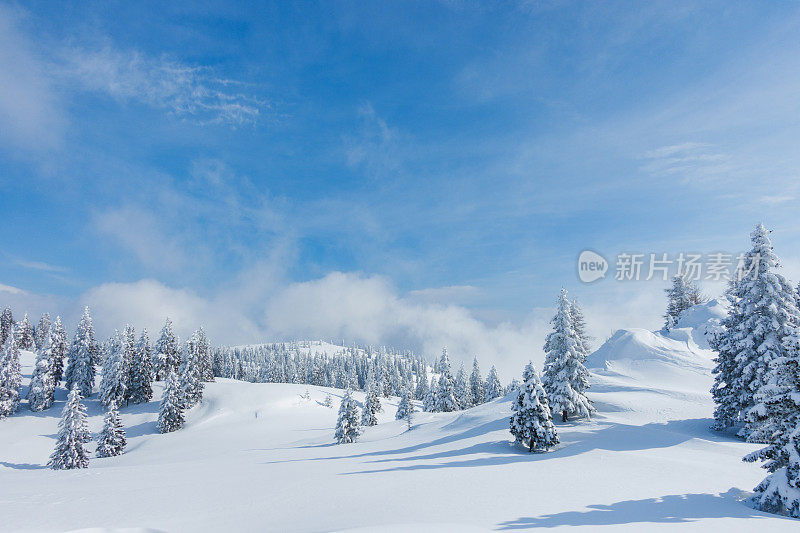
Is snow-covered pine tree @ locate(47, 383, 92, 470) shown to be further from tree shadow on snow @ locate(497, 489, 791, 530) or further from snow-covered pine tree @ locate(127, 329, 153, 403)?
tree shadow on snow @ locate(497, 489, 791, 530)

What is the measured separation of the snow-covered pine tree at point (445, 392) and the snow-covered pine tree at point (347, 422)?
25106mm

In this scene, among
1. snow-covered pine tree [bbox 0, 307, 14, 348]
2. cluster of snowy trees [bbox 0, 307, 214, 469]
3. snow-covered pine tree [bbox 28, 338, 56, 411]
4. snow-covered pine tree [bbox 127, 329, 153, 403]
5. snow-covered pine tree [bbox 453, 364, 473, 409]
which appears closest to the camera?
cluster of snowy trees [bbox 0, 307, 214, 469]

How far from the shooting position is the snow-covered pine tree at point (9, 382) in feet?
214

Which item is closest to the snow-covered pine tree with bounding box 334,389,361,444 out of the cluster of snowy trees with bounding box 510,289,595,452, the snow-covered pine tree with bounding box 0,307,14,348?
the cluster of snowy trees with bounding box 510,289,595,452

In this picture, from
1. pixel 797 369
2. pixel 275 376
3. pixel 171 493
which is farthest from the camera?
pixel 275 376

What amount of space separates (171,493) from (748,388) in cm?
3775

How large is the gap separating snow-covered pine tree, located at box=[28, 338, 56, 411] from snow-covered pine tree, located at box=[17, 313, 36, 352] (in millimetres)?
44169

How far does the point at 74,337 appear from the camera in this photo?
254 ft

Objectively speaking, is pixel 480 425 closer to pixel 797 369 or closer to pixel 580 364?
pixel 580 364

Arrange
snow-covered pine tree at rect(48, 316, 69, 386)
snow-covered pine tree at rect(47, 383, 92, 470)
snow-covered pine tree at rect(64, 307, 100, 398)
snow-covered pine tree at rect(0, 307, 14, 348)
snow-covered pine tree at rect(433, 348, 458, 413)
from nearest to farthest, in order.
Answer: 1. snow-covered pine tree at rect(47, 383, 92, 470)
2. snow-covered pine tree at rect(433, 348, 458, 413)
3. snow-covered pine tree at rect(48, 316, 69, 386)
4. snow-covered pine tree at rect(64, 307, 100, 398)
5. snow-covered pine tree at rect(0, 307, 14, 348)

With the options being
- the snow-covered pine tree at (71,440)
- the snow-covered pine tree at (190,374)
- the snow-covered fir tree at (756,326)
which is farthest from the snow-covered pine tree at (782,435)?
the snow-covered pine tree at (190,374)

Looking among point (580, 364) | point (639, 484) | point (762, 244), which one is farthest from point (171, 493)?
point (762, 244)

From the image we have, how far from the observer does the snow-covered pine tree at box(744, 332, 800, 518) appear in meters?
13.2

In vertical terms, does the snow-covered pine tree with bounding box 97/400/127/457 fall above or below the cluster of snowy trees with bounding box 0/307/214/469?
below
